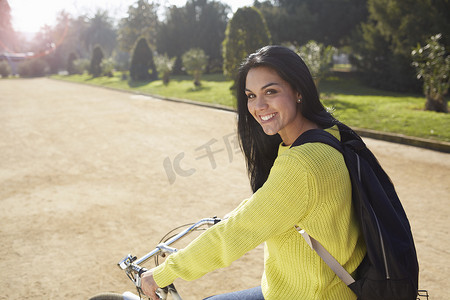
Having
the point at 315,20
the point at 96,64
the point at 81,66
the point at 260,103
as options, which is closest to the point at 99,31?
the point at 81,66

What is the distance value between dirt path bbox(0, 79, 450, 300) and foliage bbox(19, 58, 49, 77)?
40.9 m

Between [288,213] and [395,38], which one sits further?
[395,38]

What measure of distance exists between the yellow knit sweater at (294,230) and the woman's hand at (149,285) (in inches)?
2.2

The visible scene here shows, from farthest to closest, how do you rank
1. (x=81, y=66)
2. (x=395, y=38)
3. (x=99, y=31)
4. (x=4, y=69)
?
(x=99, y=31) → (x=4, y=69) → (x=81, y=66) → (x=395, y=38)

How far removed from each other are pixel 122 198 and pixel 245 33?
1239 cm

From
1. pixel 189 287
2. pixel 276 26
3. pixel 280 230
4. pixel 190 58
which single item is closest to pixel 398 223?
pixel 280 230

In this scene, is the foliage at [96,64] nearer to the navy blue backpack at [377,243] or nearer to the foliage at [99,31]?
the foliage at [99,31]

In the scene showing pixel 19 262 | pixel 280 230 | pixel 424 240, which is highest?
pixel 280 230

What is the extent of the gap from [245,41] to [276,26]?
356 inches

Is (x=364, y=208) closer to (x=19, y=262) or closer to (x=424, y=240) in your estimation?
(x=424, y=240)

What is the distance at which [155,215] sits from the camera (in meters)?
4.61

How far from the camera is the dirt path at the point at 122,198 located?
11.0 feet

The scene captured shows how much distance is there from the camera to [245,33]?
15.9 m

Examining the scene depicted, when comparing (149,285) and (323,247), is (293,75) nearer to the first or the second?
(323,247)
